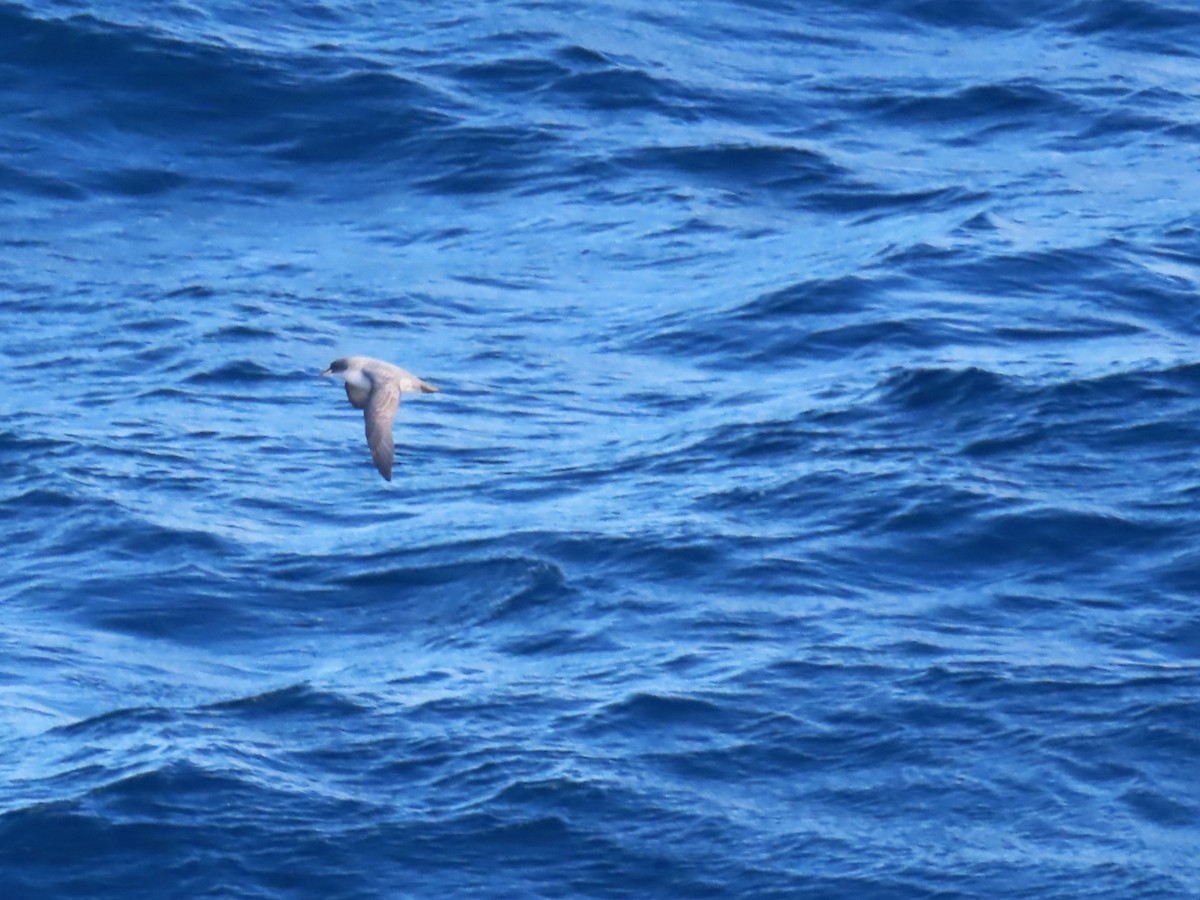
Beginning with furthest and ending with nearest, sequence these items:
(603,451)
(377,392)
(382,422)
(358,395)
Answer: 1. (603,451)
2. (358,395)
3. (377,392)
4. (382,422)

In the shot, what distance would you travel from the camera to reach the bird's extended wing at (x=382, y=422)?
13891 millimetres

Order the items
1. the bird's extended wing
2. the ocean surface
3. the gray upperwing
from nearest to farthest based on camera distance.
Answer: the bird's extended wing
the ocean surface
the gray upperwing

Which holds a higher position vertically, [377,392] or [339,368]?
[339,368]

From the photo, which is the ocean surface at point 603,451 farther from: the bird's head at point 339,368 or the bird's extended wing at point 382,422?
the bird's extended wing at point 382,422

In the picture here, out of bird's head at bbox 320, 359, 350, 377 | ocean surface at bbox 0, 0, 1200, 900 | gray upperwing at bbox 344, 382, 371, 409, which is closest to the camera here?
ocean surface at bbox 0, 0, 1200, 900

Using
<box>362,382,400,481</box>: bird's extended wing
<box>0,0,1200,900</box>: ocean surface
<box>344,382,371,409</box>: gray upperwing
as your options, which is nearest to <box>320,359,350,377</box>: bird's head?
<box>344,382,371,409</box>: gray upperwing

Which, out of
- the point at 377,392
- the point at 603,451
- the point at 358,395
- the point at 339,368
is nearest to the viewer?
the point at 377,392

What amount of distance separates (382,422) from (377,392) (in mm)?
602

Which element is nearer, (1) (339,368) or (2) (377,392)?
(2) (377,392)

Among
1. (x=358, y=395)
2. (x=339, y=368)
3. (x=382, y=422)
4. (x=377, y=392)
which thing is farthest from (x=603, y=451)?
(x=382, y=422)

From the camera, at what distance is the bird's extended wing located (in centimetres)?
1389

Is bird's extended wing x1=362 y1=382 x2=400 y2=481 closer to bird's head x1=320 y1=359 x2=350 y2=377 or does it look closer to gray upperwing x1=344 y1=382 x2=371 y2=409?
gray upperwing x1=344 y1=382 x2=371 y2=409

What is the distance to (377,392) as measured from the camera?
15.0 meters

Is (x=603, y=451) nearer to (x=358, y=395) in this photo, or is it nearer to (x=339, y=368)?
(x=339, y=368)
